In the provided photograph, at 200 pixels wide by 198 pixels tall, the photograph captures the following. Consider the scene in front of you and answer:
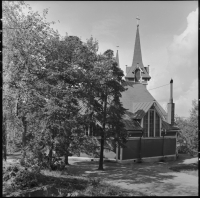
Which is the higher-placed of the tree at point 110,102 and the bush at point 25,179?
the tree at point 110,102

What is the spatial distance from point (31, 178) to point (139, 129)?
18.2 metres

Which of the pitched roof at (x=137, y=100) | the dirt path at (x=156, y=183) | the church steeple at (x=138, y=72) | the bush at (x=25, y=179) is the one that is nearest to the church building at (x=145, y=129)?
the pitched roof at (x=137, y=100)

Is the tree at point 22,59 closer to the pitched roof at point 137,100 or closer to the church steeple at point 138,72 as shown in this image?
the pitched roof at point 137,100

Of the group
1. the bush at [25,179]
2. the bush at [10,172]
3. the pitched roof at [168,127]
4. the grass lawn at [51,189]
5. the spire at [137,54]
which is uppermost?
the spire at [137,54]

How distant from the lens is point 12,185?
12.0m

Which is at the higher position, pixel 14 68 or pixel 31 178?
pixel 14 68

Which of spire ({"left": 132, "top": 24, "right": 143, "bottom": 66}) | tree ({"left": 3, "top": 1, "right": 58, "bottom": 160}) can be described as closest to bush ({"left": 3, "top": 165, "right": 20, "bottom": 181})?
tree ({"left": 3, "top": 1, "right": 58, "bottom": 160})

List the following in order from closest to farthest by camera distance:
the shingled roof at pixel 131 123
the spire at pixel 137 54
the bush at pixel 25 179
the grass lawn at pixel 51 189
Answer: the grass lawn at pixel 51 189
the bush at pixel 25 179
the shingled roof at pixel 131 123
the spire at pixel 137 54

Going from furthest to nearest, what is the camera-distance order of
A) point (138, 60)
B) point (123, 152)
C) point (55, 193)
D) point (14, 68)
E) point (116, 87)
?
point (138, 60)
point (123, 152)
point (116, 87)
point (14, 68)
point (55, 193)

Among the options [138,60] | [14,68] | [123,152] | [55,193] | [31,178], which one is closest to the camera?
[55,193]

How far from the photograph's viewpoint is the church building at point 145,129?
29.0m

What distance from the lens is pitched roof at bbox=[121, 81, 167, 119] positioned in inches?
1206

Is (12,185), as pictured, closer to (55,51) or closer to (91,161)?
(55,51)

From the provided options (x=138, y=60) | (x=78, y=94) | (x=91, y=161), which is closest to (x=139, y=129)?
(x=91, y=161)
